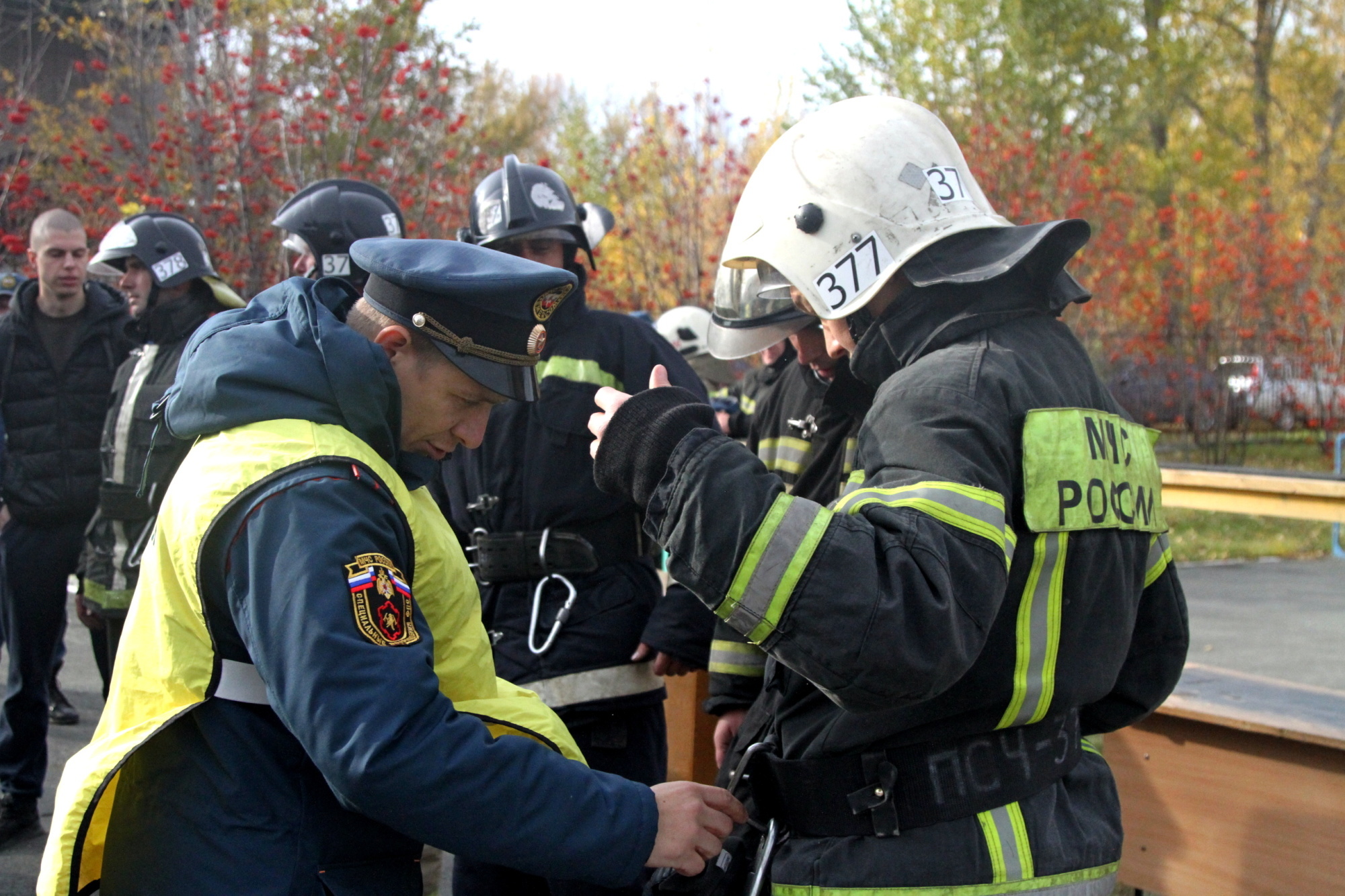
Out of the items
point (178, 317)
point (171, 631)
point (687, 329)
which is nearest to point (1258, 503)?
point (687, 329)

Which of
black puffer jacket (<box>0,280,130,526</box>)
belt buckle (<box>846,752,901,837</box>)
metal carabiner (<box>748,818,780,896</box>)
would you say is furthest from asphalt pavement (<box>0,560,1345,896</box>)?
belt buckle (<box>846,752,901,837</box>)

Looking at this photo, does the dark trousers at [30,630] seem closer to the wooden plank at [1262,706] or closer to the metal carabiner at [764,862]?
the metal carabiner at [764,862]

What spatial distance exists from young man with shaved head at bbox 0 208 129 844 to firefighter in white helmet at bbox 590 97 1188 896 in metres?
3.89

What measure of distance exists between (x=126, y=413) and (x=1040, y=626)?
3.98m

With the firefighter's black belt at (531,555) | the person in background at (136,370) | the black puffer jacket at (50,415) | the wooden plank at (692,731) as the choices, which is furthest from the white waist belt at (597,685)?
the black puffer jacket at (50,415)

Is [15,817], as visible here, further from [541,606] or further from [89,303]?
[541,606]

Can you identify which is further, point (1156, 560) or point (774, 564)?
point (1156, 560)

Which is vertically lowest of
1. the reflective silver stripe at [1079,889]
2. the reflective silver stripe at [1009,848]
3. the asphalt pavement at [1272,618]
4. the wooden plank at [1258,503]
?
the asphalt pavement at [1272,618]

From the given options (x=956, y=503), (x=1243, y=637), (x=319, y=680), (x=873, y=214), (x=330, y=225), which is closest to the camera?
(x=319, y=680)

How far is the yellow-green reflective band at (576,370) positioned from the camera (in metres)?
3.26

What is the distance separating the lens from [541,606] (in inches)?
124

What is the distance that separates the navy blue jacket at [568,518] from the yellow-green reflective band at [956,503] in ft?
4.98

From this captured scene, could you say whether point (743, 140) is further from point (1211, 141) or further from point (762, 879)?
point (762, 879)

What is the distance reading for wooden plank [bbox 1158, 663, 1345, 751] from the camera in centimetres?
312
